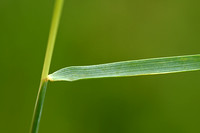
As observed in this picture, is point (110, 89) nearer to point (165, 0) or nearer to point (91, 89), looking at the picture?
point (91, 89)

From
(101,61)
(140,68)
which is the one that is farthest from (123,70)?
(101,61)

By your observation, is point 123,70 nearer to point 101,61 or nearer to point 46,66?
point 46,66

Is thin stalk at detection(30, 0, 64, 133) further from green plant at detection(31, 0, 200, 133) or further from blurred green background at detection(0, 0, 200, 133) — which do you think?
blurred green background at detection(0, 0, 200, 133)

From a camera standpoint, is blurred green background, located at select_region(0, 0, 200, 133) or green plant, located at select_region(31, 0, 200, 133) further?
blurred green background, located at select_region(0, 0, 200, 133)

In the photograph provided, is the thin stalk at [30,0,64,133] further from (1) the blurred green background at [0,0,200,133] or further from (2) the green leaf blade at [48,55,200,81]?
(1) the blurred green background at [0,0,200,133]

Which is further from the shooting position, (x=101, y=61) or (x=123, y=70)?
(x=101, y=61)

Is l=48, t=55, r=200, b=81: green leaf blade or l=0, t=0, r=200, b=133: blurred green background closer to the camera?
l=48, t=55, r=200, b=81: green leaf blade

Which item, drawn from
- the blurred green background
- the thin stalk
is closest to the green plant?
the thin stalk
